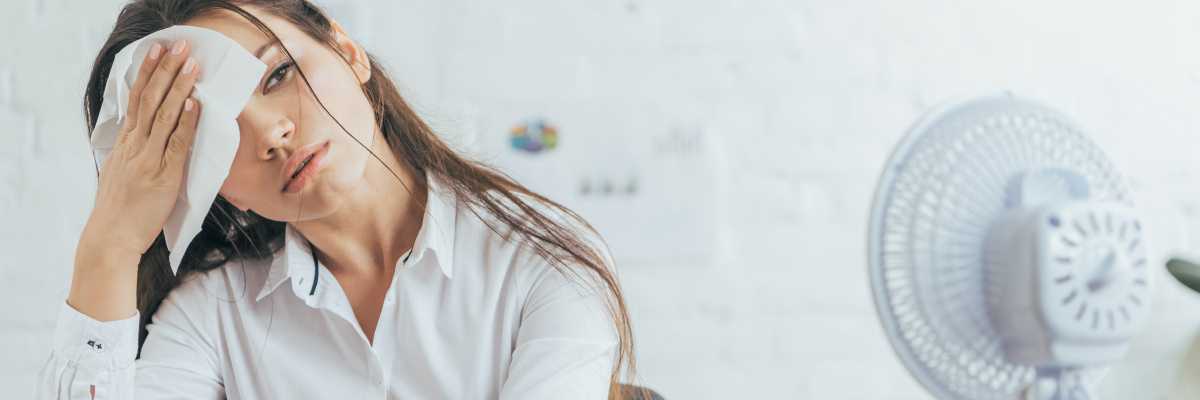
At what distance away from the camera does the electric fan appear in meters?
0.60

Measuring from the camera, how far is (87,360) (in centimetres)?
60

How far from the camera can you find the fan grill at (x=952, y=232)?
620 mm

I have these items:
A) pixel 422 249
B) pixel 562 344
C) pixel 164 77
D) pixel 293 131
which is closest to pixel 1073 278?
pixel 562 344

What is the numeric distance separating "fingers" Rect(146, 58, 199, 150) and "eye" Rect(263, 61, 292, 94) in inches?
2.1

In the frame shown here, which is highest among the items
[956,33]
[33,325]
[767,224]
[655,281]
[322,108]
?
[956,33]

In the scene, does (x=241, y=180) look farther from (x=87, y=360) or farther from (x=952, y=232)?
(x=952, y=232)

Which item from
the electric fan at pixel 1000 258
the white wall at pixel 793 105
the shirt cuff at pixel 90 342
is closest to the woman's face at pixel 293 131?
the shirt cuff at pixel 90 342

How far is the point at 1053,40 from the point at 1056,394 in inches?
28.2

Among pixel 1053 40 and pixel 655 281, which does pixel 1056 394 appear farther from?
pixel 1053 40

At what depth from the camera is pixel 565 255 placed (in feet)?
2.14

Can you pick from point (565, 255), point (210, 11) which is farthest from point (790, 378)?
point (210, 11)

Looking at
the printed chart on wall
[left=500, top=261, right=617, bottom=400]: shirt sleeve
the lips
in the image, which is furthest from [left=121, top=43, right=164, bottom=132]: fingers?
the printed chart on wall

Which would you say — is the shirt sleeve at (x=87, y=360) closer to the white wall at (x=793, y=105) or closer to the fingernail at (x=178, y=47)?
the fingernail at (x=178, y=47)

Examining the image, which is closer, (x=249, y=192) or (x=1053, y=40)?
(x=249, y=192)
